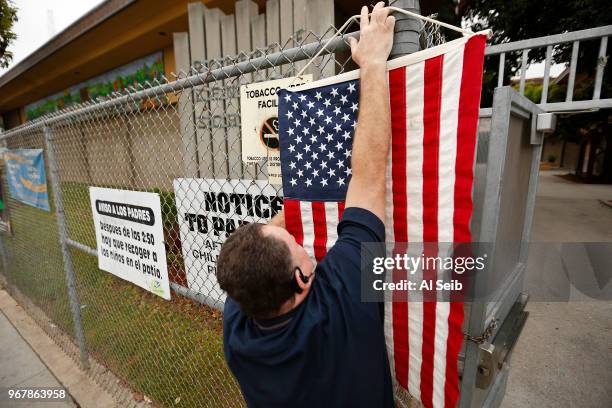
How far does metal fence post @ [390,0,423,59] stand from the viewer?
3.83 ft

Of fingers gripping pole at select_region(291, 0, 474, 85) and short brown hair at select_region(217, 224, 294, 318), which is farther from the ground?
fingers gripping pole at select_region(291, 0, 474, 85)

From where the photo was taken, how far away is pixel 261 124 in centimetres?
164

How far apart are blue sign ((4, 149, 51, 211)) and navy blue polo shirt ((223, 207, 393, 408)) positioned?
3.92 m

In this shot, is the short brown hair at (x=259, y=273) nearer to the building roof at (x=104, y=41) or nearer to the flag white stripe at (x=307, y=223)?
the flag white stripe at (x=307, y=223)

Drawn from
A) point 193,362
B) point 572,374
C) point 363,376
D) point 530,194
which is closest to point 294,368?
point 363,376

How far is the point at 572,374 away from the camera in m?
3.41

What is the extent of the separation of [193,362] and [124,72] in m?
9.55

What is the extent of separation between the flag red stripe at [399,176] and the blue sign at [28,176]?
4107 mm

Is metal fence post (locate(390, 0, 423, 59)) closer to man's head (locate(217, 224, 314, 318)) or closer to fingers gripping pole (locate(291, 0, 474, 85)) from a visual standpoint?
fingers gripping pole (locate(291, 0, 474, 85))

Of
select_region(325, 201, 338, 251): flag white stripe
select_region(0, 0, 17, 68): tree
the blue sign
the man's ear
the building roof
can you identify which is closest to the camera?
the man's ear

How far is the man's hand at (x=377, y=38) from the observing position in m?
1.17

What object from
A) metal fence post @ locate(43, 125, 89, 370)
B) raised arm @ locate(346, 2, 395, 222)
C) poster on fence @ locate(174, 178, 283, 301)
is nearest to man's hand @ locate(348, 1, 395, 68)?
raised arm @ locate(346, 2, 395, 222)

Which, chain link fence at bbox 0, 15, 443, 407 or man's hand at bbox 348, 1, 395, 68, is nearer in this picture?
man's hand at bbox 348, 1, 395, 68

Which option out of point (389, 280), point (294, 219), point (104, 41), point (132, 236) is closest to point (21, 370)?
point (132, 236)
